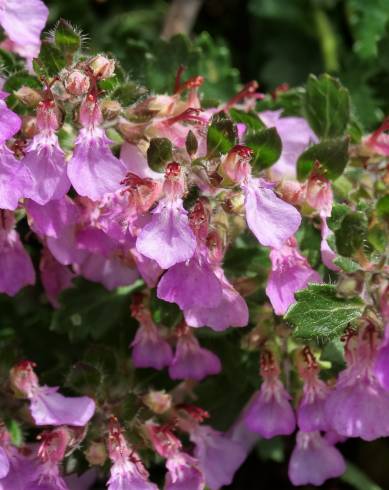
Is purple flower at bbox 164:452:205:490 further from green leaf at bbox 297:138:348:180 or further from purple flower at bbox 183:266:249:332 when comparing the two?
green leaf at bbox 297:138:348:180

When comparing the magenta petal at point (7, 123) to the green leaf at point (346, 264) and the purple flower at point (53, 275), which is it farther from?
the green leaf at point (346, 264)

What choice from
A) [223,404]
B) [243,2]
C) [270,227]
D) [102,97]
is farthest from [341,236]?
[243,2]

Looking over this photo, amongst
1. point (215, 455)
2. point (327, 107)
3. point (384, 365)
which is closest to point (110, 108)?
point (327, 107)

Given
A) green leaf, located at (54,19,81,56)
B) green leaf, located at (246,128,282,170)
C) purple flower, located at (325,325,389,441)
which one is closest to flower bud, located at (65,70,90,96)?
green leaf, located at (54,19,81,56)

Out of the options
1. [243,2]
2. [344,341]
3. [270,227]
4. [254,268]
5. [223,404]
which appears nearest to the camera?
[270,227]

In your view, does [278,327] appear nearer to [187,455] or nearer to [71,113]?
[187,455]
